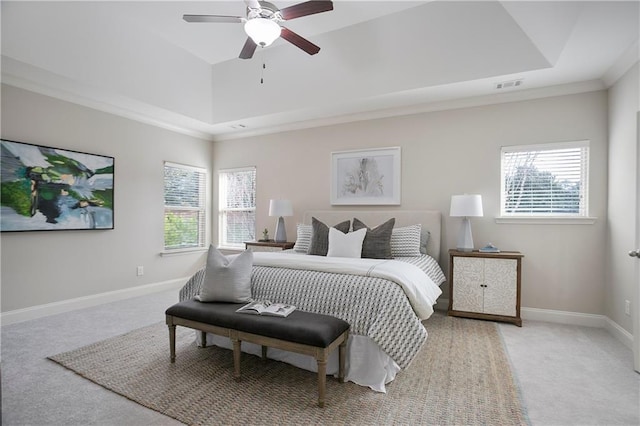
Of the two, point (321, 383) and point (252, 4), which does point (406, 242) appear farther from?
point (252, 4)

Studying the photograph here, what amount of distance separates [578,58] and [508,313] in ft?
8.47

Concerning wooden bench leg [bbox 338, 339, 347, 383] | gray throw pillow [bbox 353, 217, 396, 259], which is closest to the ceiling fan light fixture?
gray throw pillow [bbox 353, 217, 396, 259]

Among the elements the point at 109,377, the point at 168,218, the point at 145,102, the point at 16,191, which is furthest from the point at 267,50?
the point at 109,377

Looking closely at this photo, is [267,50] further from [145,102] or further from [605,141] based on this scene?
[605,141]

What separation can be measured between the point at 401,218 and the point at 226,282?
256cm

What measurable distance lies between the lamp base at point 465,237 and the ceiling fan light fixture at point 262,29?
113 inches

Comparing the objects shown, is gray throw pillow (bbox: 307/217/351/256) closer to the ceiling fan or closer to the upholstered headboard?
the upholstered headboard

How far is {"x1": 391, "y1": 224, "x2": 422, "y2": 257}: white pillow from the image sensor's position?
393cm

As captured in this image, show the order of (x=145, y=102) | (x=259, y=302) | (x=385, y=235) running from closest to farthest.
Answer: (x=259, y=302) < (x=385, y=235) < (x=145, y=102)

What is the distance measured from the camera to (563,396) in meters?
2.26

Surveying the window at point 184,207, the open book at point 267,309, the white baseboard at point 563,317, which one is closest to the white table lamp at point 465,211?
the white baseboard at point 563,317

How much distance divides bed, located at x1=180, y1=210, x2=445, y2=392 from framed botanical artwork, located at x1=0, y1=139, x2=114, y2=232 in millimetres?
1997

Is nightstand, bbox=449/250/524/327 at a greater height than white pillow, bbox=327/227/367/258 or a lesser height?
lesser

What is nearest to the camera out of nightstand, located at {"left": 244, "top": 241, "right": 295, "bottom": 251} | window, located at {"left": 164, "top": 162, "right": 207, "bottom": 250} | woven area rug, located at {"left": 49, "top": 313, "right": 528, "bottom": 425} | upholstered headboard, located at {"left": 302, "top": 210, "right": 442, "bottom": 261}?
woven area rug, located at {"left": 49, "top": 313, "right": 528, "bottom": 425}
